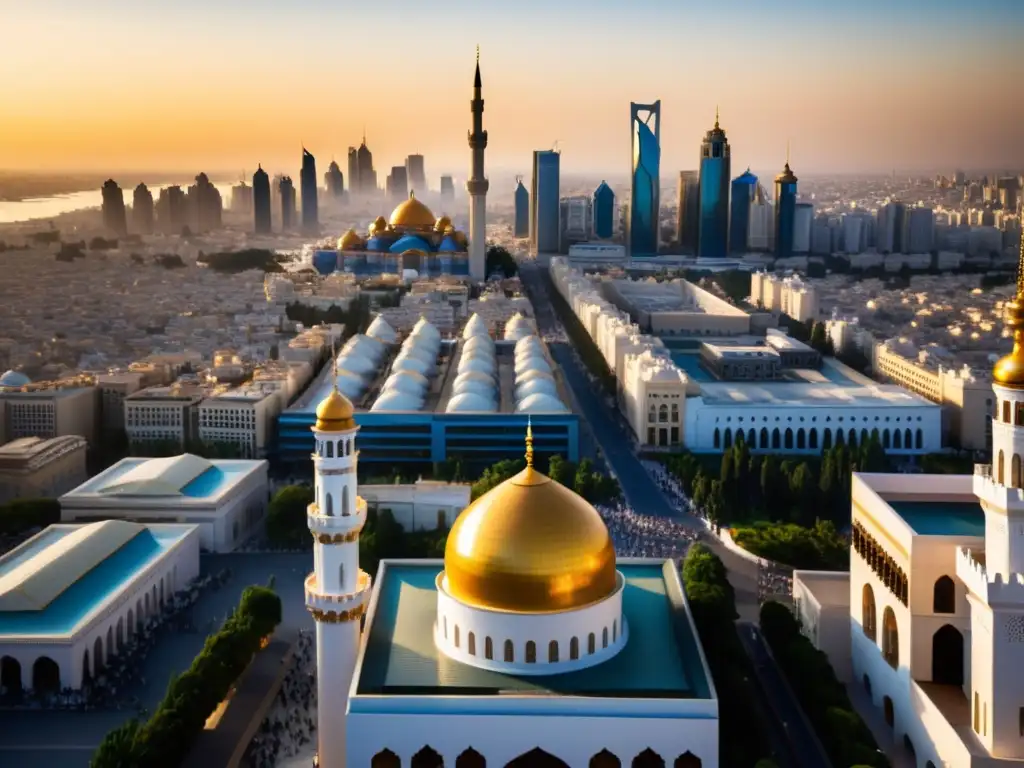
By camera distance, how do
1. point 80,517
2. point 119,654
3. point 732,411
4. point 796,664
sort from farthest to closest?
1. point 732,411
2. point 80,517
3. point 119,654
4. point 796,664

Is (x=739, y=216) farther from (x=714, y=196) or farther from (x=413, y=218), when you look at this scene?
(x=413, y=218)

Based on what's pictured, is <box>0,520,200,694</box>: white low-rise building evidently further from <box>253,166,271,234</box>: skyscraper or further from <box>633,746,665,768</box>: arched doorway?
<box>253,166,271,234</box>: skyscraper

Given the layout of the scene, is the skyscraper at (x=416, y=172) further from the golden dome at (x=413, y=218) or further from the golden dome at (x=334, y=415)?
the golden dome at (x=334, y=415)

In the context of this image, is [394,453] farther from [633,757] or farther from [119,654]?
[633,757]

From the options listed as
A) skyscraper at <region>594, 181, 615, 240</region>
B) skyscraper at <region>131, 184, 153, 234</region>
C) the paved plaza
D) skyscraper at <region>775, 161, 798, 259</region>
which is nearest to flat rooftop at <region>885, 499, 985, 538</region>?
the paved plaza

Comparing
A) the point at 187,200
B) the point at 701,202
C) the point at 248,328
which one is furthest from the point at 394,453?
the point at 187,200

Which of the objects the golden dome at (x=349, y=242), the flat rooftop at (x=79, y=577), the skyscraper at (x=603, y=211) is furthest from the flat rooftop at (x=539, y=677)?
the skyscraper at (x=603, y=211)

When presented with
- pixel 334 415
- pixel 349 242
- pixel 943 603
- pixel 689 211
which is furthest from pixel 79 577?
pixel 689 211
